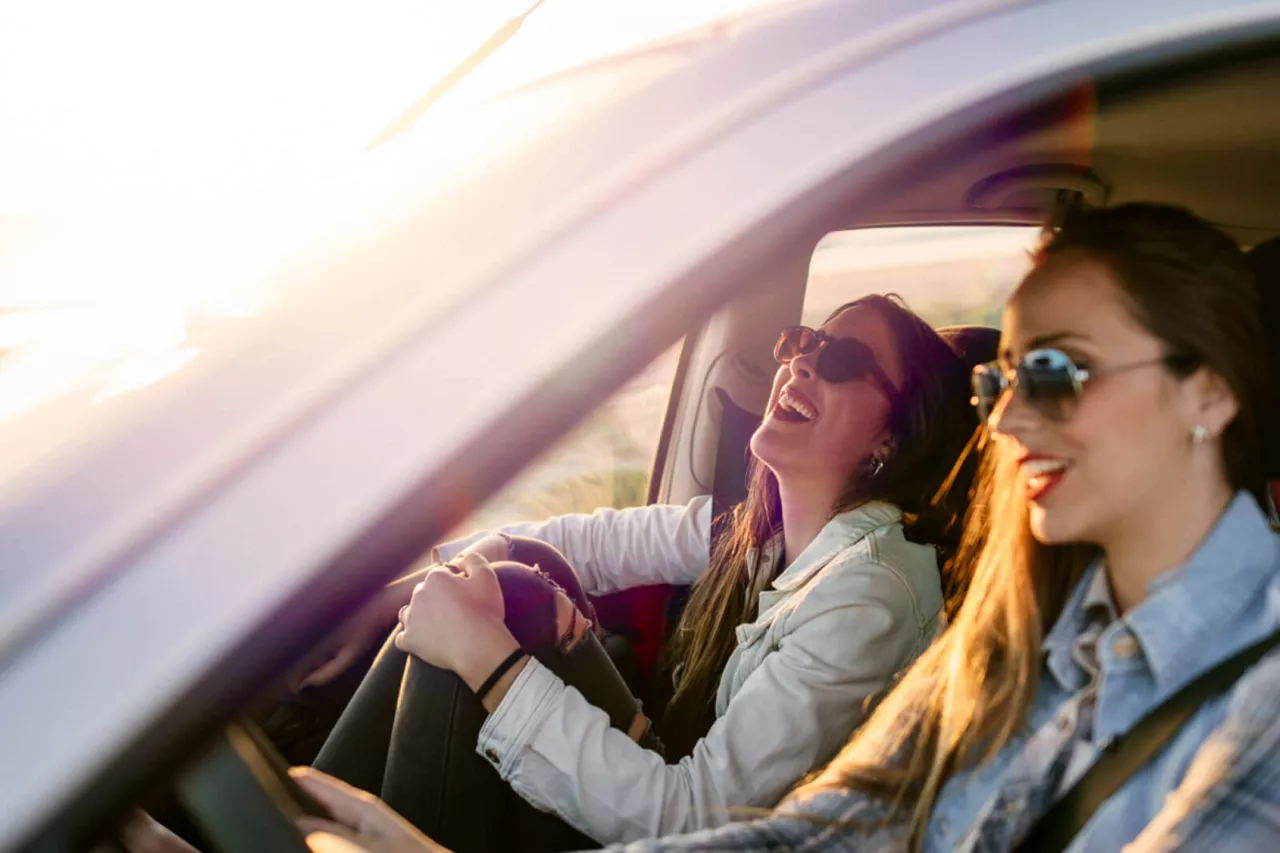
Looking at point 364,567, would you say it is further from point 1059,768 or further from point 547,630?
point 547,630

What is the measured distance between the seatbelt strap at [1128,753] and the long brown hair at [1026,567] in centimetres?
12

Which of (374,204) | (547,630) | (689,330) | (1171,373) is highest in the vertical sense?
(374,204)

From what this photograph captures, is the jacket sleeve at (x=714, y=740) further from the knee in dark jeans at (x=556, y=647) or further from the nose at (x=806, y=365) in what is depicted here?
the nose at (x=806, y=365)

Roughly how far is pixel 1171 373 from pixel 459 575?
114cm

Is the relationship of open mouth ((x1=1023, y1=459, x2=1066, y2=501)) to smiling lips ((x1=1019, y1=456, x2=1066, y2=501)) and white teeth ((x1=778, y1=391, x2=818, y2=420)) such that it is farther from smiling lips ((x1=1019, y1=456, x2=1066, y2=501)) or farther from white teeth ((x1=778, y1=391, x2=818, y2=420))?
white teeth ((x1=778, y1=391, x2=818, y2=420))

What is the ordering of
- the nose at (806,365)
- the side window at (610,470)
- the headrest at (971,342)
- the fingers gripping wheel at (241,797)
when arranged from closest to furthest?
the fingers gripping wheel at (241,797), the side window at (610,470), the headrest at (971,342), the nose at (806,365)

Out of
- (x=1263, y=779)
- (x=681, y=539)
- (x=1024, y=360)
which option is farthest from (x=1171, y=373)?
(x=681, y=539)

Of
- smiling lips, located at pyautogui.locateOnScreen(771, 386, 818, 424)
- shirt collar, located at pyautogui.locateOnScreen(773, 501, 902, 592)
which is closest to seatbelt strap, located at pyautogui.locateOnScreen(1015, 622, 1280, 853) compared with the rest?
shirt collar, located at pyautogui.locateOnScreen(773, 501, 902, 592)

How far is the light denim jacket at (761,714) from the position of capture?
162 centimetres

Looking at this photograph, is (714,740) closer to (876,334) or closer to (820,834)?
(820,834)

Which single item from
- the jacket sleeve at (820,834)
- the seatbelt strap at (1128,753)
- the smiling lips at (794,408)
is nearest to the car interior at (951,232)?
the smiling lips at (794,408)

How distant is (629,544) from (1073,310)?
63.0 inches

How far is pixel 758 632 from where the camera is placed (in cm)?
198

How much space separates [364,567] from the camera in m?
0.83
